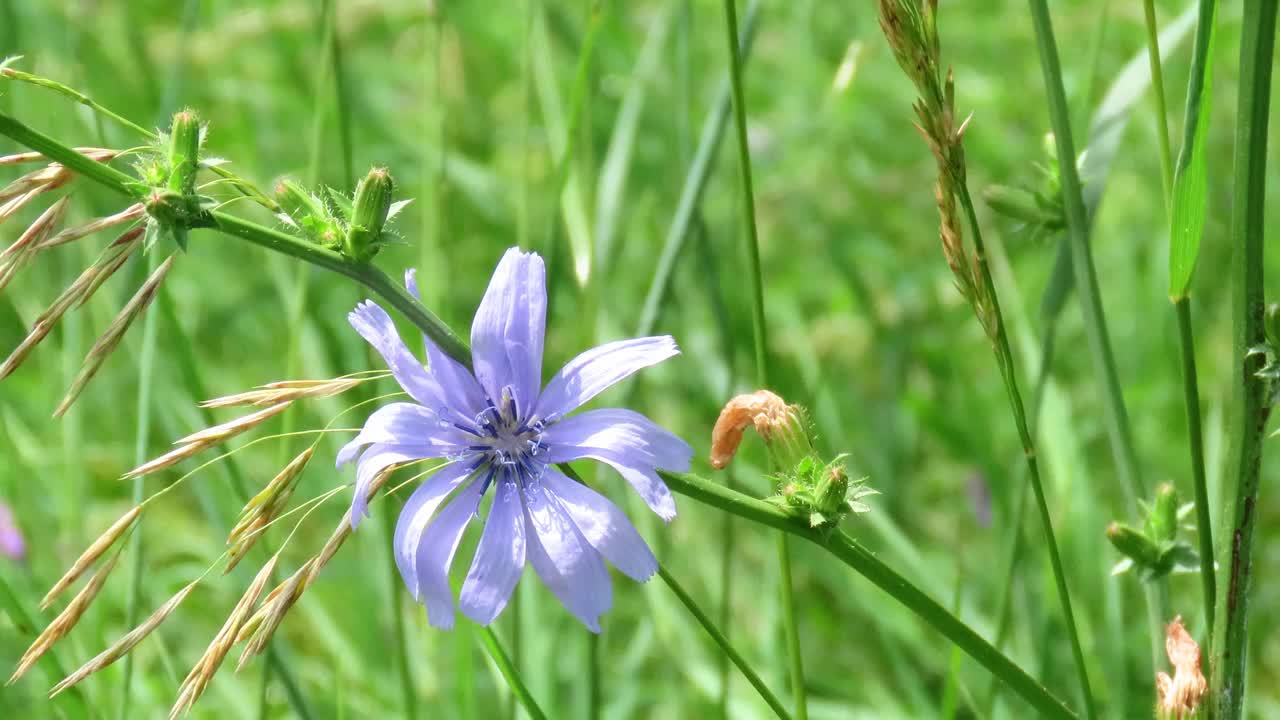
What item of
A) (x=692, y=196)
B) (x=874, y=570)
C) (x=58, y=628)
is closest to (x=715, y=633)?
(x=874, y=570)

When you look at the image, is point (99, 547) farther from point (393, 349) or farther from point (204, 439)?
point (393, 349)

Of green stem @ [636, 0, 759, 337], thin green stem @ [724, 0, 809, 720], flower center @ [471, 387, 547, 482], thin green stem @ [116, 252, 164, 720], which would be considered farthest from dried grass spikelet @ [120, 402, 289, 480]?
green stem @ [636, 0, 759, 337]

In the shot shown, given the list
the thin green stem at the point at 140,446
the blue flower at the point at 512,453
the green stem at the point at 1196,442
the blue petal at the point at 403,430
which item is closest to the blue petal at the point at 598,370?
the blue flower at the point at 512,453

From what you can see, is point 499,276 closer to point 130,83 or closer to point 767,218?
point 767,218

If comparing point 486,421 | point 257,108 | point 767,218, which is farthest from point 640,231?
point 486,421

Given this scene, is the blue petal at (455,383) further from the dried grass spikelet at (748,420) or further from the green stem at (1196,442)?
the green stem at (1196,442)
